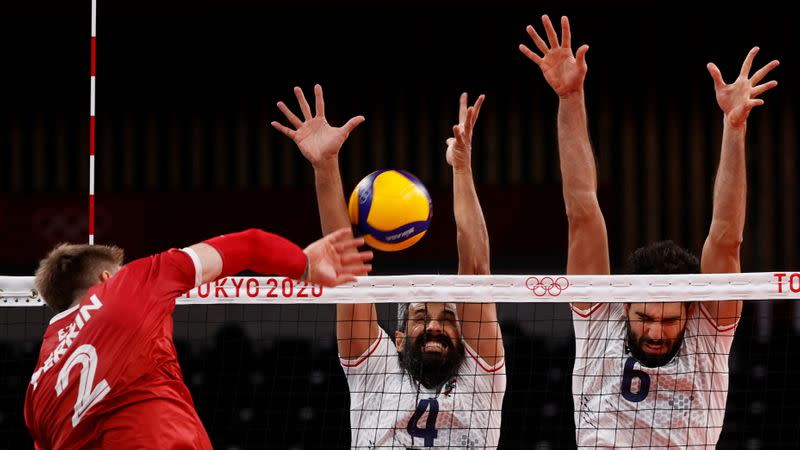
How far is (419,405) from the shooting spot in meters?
5.18

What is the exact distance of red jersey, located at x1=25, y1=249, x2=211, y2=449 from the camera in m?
3.85

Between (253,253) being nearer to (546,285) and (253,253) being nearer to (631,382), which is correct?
(546,285)

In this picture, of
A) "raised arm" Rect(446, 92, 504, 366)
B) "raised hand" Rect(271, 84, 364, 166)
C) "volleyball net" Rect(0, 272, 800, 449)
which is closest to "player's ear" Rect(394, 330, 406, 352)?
"raised arm" Rect(446, 92, 504, 366)

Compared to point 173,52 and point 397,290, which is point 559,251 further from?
point 397,290

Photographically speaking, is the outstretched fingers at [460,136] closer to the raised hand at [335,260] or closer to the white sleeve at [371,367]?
the white sleeve at [371,367]

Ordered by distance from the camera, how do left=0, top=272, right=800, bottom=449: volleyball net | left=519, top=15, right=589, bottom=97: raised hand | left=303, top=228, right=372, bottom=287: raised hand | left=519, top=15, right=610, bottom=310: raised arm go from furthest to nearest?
left=0, top=272, right=800, bottom=449: volleyball net < left=519, top=15, right=589, bottom=97: raised hand < left=519, top=15, right=610, bottom=310: raised arm < left=303, top=228, right=372, bottom=287: raised hand

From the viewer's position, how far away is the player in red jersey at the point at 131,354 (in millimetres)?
3850

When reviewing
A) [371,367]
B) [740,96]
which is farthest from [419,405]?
[740,96]

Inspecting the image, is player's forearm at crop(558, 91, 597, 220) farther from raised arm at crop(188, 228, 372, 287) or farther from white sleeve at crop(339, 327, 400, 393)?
raised arm at crop(188, 228, 372, 287)

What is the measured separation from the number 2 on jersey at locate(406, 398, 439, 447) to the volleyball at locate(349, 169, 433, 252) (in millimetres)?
759

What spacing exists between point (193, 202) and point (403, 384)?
620 centimetres

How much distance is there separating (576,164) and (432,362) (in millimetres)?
1170

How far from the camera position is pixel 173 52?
11547mm

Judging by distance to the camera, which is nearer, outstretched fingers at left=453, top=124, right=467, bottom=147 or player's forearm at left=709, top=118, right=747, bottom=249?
player's forearm at left=709, top=118, right=747, bottom=249
